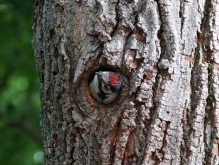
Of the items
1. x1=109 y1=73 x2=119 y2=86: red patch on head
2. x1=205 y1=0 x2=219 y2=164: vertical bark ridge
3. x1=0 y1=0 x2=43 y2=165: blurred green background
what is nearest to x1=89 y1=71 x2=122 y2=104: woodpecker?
x1=109 y1=73 x2=119 y2=86: red patch on head

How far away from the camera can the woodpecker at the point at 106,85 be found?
229 cm

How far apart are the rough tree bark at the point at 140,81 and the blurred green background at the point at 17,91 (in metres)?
3.80

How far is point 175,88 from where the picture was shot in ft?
7.52

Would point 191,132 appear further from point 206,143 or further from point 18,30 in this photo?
point 18,30

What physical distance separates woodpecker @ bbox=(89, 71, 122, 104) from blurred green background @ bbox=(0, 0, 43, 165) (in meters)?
3.92

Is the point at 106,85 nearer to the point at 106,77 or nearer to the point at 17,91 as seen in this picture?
the point at 106,77

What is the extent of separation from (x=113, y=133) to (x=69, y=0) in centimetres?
72

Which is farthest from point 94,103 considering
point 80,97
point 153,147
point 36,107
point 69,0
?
point 36,107

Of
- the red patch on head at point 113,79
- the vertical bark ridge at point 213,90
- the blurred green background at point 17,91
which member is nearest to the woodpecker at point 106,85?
the red patch on head at point 113,79

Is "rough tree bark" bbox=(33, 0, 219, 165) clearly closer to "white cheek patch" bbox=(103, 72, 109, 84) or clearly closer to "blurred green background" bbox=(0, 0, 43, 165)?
"white cheek patch" bbox=(103, 72, 109, 84)

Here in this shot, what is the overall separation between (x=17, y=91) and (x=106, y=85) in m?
5.88

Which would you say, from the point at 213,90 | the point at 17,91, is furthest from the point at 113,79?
the point at 17,91

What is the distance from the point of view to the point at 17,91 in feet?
26.3

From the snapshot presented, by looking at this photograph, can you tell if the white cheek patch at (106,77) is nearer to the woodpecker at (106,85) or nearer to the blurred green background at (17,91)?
the woodpecker at (106,85)
